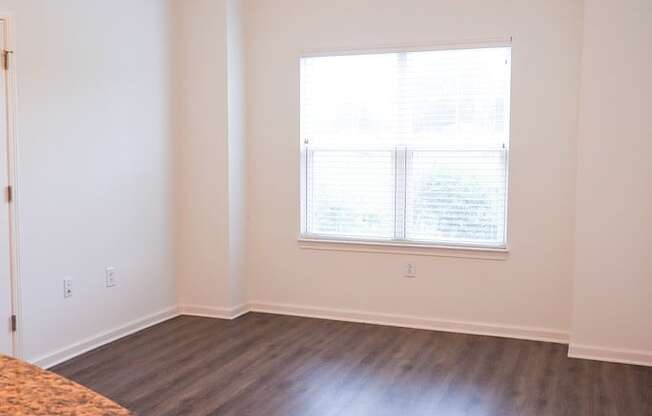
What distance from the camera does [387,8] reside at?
4.80m

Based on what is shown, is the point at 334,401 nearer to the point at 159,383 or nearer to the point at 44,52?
the point at 159,383

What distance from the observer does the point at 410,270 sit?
4875 mm

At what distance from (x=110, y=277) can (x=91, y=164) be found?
0.82 metres

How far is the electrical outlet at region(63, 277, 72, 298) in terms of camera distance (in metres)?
4.01

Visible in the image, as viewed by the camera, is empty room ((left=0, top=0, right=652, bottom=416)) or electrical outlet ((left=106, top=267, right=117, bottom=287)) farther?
electrical outlet ((left=106, top=267, right=117, bottom=287))

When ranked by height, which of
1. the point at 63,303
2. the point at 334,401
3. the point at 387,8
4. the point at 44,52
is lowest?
the point at 334,401

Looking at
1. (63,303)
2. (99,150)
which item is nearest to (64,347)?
(63,303)

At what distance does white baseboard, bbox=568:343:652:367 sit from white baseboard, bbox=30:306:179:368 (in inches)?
121

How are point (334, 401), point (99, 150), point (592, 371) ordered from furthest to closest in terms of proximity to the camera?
point (99, 150) → point (592, 371) → point (334, 401)

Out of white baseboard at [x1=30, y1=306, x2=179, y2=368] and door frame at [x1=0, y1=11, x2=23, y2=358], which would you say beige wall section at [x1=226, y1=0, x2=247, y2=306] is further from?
door frame at [x1=0, y1=11, x2=23, y2=358]

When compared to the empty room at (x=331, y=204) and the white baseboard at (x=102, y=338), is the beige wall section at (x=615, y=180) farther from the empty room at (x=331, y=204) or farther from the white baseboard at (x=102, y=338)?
the white baseboard at (x=102, y=338)

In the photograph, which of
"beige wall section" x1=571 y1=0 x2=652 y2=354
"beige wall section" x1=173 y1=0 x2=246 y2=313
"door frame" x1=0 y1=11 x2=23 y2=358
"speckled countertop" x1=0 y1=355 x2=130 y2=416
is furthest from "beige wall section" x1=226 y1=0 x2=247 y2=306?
"speckled countertop" x1=0 y1=355 x2=130 y2=416

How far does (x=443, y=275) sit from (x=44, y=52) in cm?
315

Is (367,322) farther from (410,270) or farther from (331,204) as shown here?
(331,204)
